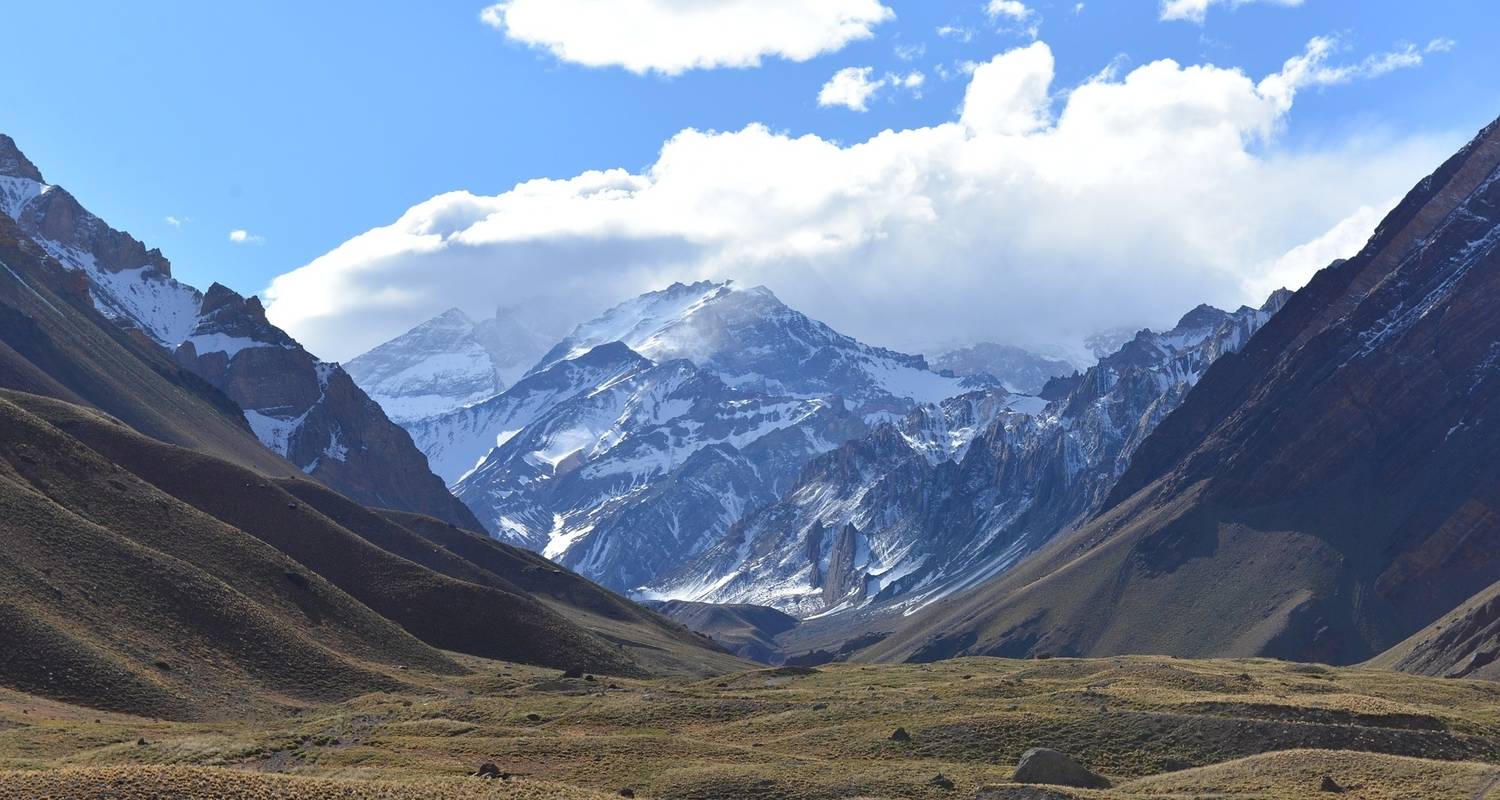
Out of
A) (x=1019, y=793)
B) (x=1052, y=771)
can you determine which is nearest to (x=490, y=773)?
(x=1019, y=793)

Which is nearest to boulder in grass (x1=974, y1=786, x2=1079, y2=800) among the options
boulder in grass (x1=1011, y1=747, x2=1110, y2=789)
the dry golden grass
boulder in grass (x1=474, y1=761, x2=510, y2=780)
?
boulder in grass (x1=1011, y1=747, x2=1110, y2=789)

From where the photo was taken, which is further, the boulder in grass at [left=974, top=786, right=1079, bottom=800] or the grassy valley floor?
the grassy valley floor

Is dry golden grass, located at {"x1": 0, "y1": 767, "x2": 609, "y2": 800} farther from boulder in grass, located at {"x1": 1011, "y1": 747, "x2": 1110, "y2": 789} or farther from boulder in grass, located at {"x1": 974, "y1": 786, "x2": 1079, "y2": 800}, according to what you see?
boulder in grass, located at {"x1": 1011, "y1": 747, "x2": 1110, "y2": 789}

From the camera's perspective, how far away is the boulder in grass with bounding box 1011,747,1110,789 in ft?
288

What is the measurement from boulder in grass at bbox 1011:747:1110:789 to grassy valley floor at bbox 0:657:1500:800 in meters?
2.17

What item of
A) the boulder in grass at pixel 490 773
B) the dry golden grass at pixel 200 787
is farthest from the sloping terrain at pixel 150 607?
the dry golden grass at pixel 200 787

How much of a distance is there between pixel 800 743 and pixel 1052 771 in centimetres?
2222

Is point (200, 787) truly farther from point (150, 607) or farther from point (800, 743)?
point (150, 607)

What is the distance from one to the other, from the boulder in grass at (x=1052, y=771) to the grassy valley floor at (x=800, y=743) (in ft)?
7.11

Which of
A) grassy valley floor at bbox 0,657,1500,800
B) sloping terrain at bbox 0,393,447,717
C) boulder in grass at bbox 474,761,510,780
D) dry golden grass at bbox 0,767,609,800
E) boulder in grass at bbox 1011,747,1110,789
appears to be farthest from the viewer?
sloping terrain at bbox 0,393,447,717

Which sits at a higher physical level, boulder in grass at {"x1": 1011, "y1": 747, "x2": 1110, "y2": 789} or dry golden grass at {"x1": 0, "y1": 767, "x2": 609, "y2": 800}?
dry golden grass at {"x1": 0, "y1": 767, "x2": 609, "y2": 800}

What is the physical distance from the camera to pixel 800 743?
106m

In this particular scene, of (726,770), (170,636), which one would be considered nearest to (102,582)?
(170,636)

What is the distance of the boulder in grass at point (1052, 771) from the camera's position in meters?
87.8
